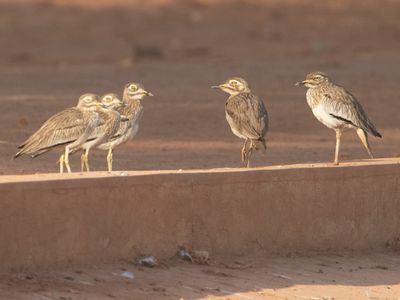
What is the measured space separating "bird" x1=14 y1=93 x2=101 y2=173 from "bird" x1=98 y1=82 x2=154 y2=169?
84cm

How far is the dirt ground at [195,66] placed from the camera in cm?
1884

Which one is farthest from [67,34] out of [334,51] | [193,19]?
[334,51]

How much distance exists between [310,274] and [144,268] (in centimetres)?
158

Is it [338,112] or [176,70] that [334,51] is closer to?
[176,70]

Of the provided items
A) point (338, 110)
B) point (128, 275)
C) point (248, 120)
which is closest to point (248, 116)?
point (248, 120)

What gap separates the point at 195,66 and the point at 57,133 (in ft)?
61.8

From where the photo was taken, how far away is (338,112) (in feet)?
46.4

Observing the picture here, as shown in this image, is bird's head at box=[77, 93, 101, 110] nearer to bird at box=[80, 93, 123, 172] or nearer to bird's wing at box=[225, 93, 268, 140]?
bird at box=[80, 93, 123, 172]

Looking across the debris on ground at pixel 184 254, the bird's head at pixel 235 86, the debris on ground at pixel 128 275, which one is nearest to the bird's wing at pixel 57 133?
the debris on ground at pixel 184 254

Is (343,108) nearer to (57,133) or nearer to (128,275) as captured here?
(57,133)

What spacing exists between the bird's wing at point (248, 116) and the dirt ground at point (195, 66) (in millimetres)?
2114

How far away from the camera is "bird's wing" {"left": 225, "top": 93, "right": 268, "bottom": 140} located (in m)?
14.0

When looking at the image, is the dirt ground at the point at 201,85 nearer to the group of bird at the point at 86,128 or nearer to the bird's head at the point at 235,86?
the group of bird at the point at 86,128

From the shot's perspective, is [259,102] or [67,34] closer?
[259,102]
